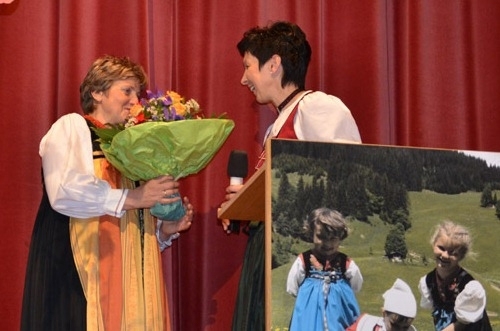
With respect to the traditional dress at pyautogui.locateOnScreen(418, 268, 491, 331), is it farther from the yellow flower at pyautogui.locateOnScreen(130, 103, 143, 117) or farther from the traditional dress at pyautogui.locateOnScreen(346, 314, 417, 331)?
the yellow flower at pyautogui.locateOnScreen(130, 103, 143, 117)

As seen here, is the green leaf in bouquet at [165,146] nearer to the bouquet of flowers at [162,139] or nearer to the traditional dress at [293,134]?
the bouquet of flowers at [162,139]

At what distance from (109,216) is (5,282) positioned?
21.8 inches

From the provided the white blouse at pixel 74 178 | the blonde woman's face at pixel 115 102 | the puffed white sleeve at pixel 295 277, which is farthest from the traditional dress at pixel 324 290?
the blonde woman's face at pixel 115 102

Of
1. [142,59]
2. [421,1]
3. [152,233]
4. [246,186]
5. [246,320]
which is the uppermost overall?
[421,1]

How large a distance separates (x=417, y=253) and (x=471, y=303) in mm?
155

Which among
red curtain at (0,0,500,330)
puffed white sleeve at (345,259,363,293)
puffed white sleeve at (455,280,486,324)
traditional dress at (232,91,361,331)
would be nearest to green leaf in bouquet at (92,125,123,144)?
traditional dress at (232,91,361,331)

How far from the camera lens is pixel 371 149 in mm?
1719

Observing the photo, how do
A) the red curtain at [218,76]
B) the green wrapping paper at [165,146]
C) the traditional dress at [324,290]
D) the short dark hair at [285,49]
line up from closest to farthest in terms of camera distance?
the traditional dress at [324,290]
the green wrapping paper at [165,146]
the short dark hair at [285,49]
the red curtain at [218,76]

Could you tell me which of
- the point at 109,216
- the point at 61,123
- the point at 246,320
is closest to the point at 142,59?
the point at 61,123

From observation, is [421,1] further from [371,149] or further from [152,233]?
[371,149]

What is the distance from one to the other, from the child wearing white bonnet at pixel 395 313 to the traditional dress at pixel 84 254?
3.49 ft

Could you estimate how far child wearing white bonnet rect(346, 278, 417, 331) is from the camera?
5.39ft

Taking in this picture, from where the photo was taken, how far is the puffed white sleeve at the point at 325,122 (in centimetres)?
230

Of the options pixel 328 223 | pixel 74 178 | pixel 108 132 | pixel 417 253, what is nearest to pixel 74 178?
pixel 74 178
